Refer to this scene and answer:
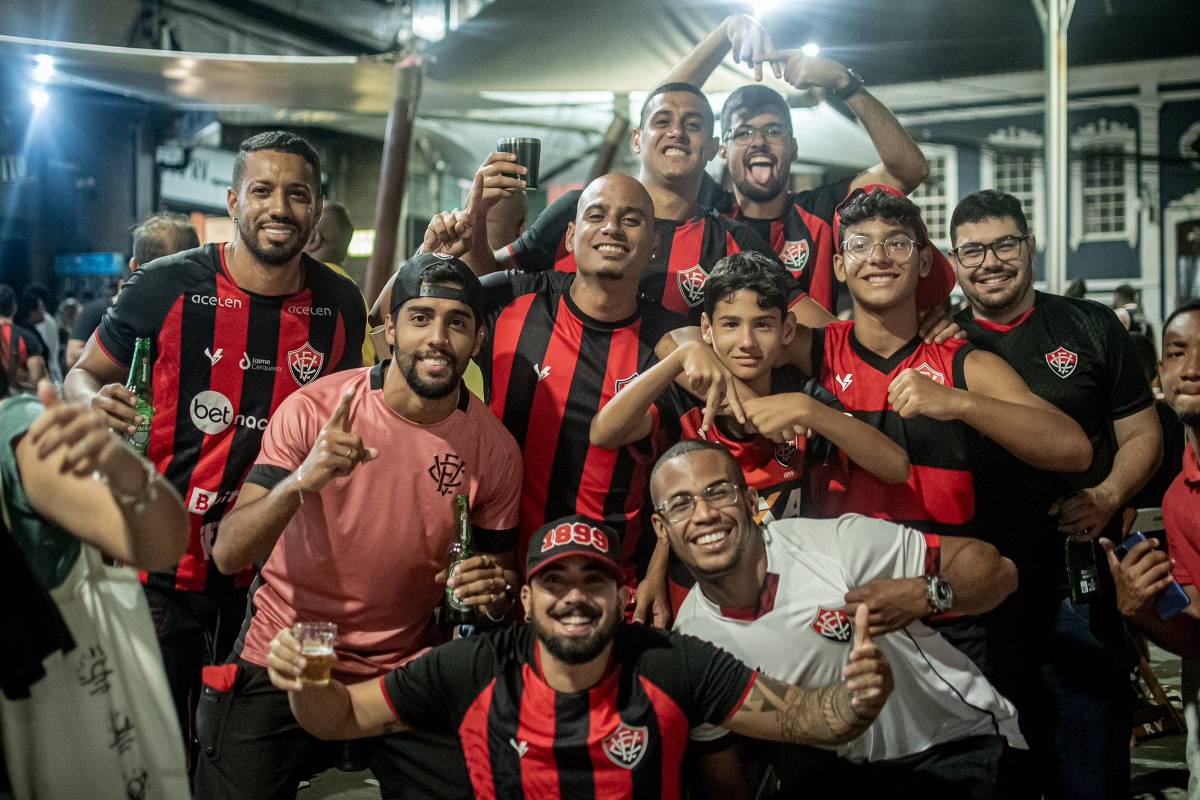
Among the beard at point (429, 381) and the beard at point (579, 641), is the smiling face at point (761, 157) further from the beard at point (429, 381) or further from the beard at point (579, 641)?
the beard at point (579, 641)

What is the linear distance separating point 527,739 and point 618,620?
437 mm

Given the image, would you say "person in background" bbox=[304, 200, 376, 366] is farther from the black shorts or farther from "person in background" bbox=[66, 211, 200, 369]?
the black shorts

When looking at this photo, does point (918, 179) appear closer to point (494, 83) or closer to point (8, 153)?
point (494, 83)

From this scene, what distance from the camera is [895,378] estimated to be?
371 centimetres

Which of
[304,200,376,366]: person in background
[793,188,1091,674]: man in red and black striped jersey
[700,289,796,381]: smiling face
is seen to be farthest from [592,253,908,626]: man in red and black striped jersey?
[304,200,376,366]: person in background

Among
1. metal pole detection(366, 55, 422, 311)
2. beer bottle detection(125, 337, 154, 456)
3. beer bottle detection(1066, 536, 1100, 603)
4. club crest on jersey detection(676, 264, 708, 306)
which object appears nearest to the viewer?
beer bottle detection(125, 337, 154, 456)

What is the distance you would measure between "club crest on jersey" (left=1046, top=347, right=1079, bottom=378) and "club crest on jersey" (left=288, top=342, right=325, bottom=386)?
274 centimetres

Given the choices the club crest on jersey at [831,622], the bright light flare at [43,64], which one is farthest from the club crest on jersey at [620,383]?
the bright light flare at [43,64]

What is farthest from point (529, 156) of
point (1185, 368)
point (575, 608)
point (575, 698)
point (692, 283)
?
point (1185, 368)

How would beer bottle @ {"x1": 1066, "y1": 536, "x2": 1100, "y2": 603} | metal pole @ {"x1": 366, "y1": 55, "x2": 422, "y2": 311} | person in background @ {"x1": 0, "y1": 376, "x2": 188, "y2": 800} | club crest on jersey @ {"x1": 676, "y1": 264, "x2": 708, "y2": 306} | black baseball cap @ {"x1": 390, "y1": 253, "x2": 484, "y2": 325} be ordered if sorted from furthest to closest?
1. metal pole @ {"x1": 366, "y1": 55, "x2": 422, "y2": 311}
2. club crest on jersey @ {"x1": 676, "y1": 264, "x2": 708, "y2": 306}
3. beer bottle @ {"x1": 1066, "y1": 536, "x2": 1100, "y2": 603}
4. black baseball cap @ {"x1": 390, "y1": 253, "x2": 484, "y2": 325}
5. person in background @ {"x1": 0, "y1": 376, "x2": 188, "y2": 800}

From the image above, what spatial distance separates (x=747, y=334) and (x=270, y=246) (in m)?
1.75

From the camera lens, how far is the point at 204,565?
13.6ft

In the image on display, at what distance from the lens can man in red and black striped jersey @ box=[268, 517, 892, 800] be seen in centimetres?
330

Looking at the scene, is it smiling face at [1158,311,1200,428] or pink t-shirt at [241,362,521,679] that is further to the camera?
smiling face at [1158,311,1200,428]
